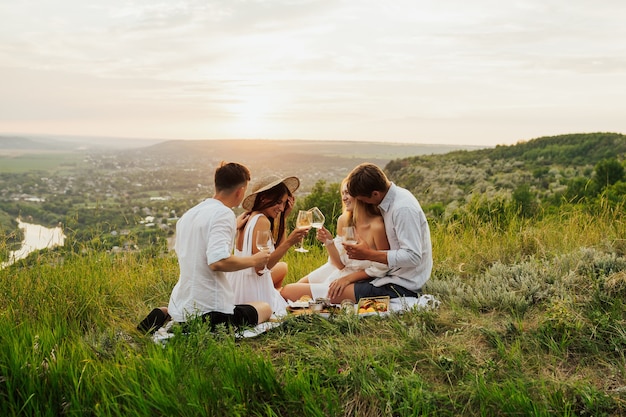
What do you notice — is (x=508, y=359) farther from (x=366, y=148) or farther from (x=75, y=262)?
(x=366, y=148)

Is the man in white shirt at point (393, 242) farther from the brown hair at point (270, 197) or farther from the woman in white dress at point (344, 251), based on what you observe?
the brown hair at point (270, 197)

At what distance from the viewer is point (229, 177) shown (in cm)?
477

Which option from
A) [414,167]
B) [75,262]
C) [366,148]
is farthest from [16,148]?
[75,262]

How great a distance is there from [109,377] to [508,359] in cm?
279

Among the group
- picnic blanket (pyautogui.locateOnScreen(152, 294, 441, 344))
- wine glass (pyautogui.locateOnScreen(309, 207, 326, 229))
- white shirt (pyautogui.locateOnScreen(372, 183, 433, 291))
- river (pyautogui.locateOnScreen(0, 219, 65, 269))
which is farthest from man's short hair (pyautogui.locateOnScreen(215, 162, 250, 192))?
river (pyautogui.locateOnScreen(0, 219, 65, 269))

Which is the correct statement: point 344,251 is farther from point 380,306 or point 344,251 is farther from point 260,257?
point 260,257

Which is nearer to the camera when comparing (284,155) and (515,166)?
(284,155)

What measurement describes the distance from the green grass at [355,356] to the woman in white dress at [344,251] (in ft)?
2.35

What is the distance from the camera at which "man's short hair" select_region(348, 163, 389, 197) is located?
5418 millimetres

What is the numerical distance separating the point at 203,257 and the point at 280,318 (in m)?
0.95

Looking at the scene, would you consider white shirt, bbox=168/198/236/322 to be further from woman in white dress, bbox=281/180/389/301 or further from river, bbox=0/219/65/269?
river, bbox=0/219/65/269

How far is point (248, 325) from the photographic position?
5.00m

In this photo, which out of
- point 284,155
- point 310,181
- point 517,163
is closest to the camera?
point 310,181

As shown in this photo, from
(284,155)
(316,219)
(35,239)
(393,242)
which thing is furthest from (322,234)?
(284,155)
